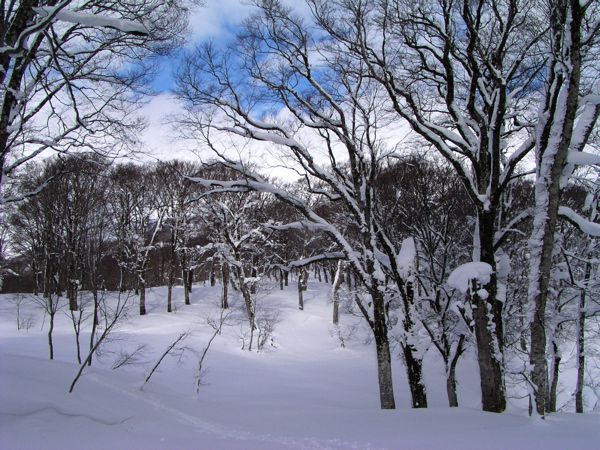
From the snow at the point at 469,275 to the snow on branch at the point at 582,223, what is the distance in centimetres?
140

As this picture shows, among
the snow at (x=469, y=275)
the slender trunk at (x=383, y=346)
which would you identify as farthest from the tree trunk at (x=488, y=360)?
the slender trunk at (x=383, y=346)

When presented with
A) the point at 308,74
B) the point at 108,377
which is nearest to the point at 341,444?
the point at 108,377

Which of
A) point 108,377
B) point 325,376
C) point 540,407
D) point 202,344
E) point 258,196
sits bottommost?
point 325,376

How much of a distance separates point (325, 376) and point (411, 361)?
9557 mm

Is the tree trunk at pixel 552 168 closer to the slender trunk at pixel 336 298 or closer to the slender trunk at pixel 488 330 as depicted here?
the slender trunk at pixel 488 330

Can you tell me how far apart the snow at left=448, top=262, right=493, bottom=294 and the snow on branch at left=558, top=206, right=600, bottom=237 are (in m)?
1.40

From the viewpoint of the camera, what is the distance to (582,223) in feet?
19.0

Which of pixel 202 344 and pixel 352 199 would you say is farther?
pixel 202 344

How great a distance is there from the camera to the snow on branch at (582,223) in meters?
5.56

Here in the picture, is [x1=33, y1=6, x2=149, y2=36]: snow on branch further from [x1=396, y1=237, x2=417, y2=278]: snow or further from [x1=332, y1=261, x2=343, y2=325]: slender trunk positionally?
[x1=332, y1=261, x2=343, y2=325]: slender trunk

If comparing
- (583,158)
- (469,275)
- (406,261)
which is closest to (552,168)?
(583,158)

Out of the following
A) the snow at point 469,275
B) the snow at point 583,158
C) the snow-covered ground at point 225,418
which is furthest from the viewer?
the snow at point 469,275

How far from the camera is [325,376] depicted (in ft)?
55.2

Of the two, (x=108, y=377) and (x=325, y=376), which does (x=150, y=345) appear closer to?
(x=325, y=376)
